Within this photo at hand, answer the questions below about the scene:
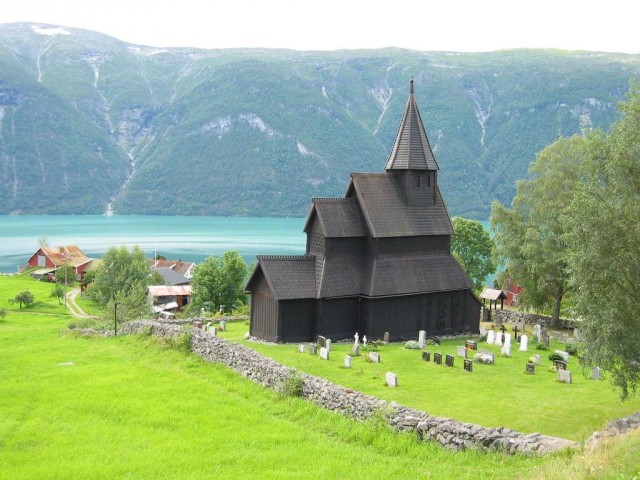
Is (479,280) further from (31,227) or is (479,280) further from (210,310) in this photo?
(31,227)

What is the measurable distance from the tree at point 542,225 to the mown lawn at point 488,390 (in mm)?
9533

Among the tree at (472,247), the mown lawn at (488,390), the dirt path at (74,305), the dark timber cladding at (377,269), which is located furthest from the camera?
the dirt path at (74,305)

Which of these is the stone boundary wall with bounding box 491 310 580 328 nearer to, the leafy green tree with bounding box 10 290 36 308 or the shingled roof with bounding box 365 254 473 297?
the shingled roof with bounding box 365 254 473 297

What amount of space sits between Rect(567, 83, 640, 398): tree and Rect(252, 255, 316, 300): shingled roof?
1529 cm

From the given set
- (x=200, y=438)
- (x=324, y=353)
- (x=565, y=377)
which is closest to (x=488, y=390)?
(x=565, y=377)

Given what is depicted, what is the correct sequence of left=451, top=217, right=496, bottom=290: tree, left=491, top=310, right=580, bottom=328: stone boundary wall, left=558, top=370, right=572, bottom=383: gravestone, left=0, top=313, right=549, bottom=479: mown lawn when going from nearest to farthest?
left=0, top=313, right=549, bottom=479: mown lawn → left=558, top=370, right=572, bottom=383: gravestone → left=491, top=310, right=580, bottom=328: stone boundary wall → left=451, top=217, right=496, bottom=290: tree

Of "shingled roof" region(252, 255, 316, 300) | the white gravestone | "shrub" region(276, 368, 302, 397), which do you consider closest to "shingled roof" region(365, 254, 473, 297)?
"shingled roof" region(252, 255, 316, 300)

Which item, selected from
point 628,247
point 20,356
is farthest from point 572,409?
point 20,356

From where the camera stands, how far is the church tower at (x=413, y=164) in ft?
119

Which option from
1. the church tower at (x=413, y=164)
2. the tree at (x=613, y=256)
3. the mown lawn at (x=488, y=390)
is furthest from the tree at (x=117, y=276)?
the tree at (x=613, y=256)

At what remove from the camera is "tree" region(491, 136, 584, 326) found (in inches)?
1524

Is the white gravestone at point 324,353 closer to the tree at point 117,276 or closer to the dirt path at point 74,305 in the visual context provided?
the dirt path at point 74,305

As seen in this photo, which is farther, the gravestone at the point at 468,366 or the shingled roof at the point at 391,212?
the shingled roof at the point at 391,212

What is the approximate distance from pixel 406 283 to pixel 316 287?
4.90m
